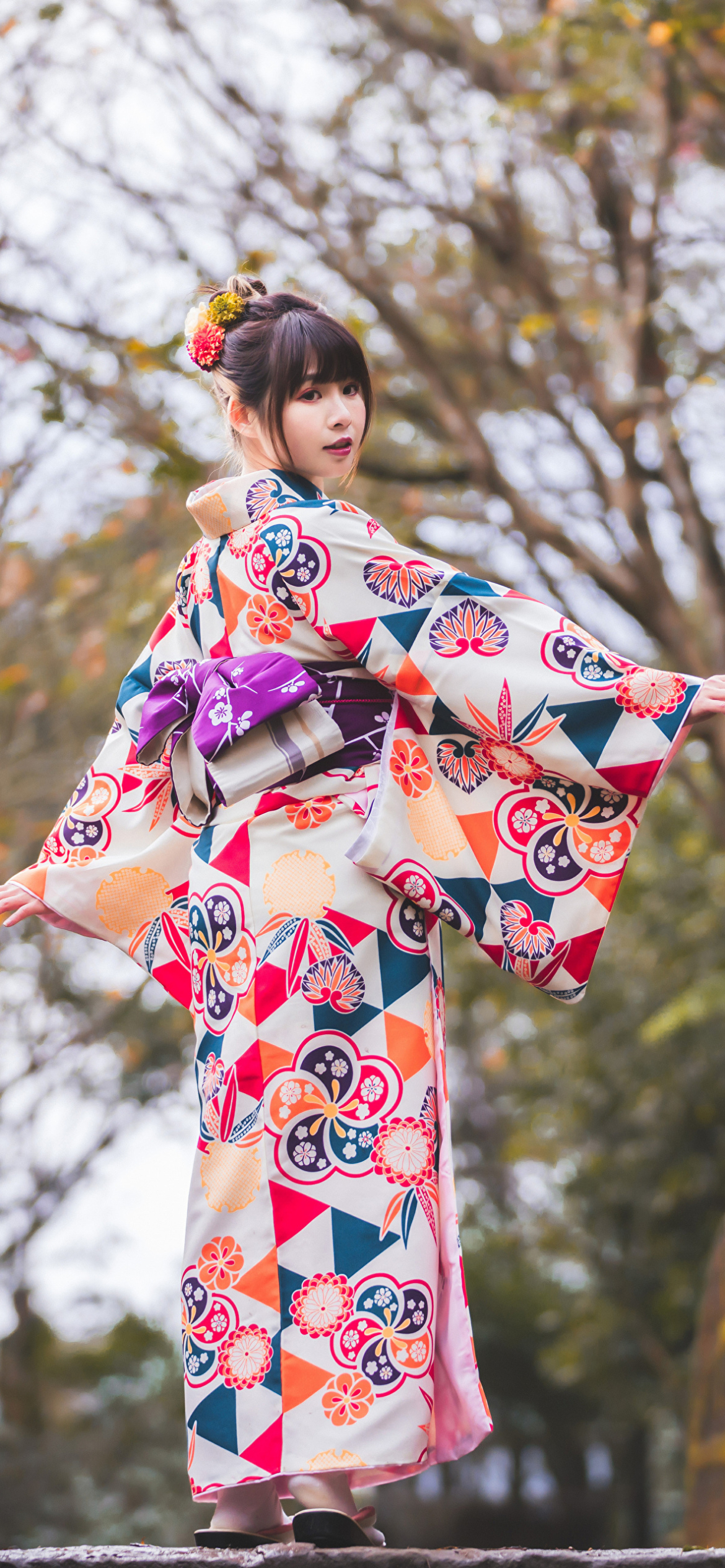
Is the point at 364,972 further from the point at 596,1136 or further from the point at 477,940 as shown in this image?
the point at 596,1136

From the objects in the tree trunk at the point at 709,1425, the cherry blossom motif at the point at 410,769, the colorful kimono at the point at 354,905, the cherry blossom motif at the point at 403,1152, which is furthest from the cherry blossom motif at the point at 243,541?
the tree trunk at the point at 709,1425

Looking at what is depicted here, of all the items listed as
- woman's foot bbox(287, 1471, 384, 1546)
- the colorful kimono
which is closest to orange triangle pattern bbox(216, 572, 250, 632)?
the colorful kimono

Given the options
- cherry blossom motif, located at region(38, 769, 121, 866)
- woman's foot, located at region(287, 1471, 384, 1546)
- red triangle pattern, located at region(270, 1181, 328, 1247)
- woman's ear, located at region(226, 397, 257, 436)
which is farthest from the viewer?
cherry blossom motif, located at region(38, 769, 121, 866)

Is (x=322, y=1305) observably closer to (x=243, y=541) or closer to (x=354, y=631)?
(x=354, y=631)

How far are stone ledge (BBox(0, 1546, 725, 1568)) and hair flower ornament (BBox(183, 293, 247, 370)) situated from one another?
1.74 meters

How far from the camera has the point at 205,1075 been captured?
6.52 ft

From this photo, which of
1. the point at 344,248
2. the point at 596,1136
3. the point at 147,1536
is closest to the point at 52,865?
the point at 344,248

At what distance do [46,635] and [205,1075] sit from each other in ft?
16.7

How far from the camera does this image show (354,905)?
6.41 ft

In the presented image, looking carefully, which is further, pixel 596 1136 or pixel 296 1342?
pixel 596 1136

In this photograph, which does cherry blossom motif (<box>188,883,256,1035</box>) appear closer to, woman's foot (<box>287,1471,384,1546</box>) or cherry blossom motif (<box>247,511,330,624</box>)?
cherry blossom motif (<box>247,511,330,624</box>)

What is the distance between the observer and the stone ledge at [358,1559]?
5.36ft

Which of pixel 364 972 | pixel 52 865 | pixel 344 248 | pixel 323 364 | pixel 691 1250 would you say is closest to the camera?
pixel 364 972

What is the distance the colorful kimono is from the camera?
1.82 meters
